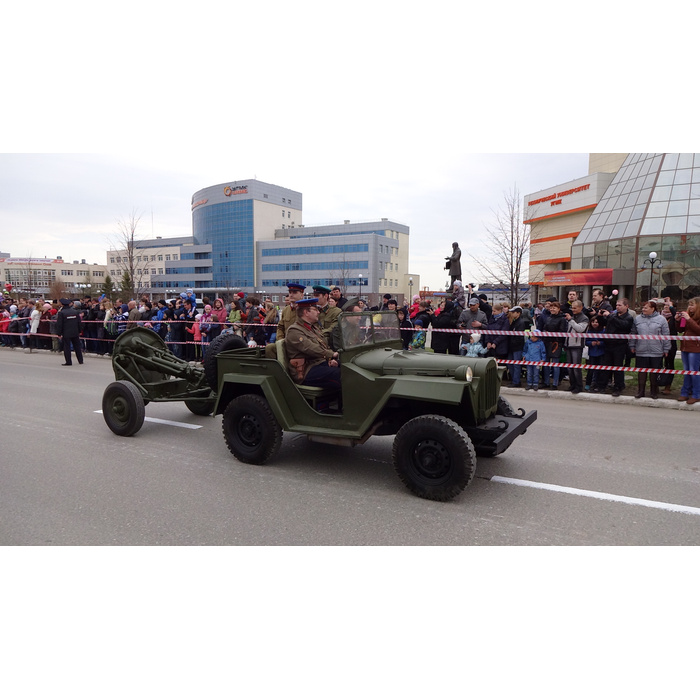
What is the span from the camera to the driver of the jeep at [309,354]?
17.7ft

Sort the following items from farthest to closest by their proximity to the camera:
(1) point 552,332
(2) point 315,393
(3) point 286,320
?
1. (1) point 552,332
2. (3) point 286,320
3. (2) point 315,393

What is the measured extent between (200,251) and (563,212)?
74.7 meters

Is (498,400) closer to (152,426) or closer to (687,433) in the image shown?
(687,433)

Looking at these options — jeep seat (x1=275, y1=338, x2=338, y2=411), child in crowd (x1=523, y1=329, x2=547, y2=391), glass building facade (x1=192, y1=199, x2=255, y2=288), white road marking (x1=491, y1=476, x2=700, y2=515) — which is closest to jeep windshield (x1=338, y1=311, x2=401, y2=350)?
jeep seat (x1=275, y1=338, x2=338, y2=411)

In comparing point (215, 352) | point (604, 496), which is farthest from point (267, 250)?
point (604, 496)

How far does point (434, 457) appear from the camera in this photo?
460cm

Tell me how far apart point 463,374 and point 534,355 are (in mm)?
6307

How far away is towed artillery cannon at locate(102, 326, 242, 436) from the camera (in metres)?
6.96

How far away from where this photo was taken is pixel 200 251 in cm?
10481

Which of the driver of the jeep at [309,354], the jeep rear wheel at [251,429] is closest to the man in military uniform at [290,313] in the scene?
the driver of the jeep at [309,354]

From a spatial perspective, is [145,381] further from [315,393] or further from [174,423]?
[315,393]

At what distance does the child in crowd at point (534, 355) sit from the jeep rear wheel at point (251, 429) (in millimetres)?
6518

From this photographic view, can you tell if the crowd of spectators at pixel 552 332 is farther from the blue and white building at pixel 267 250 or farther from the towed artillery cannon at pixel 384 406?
the blue and white building at pixel 267 250

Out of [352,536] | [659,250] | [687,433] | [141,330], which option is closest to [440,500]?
[352,536]
